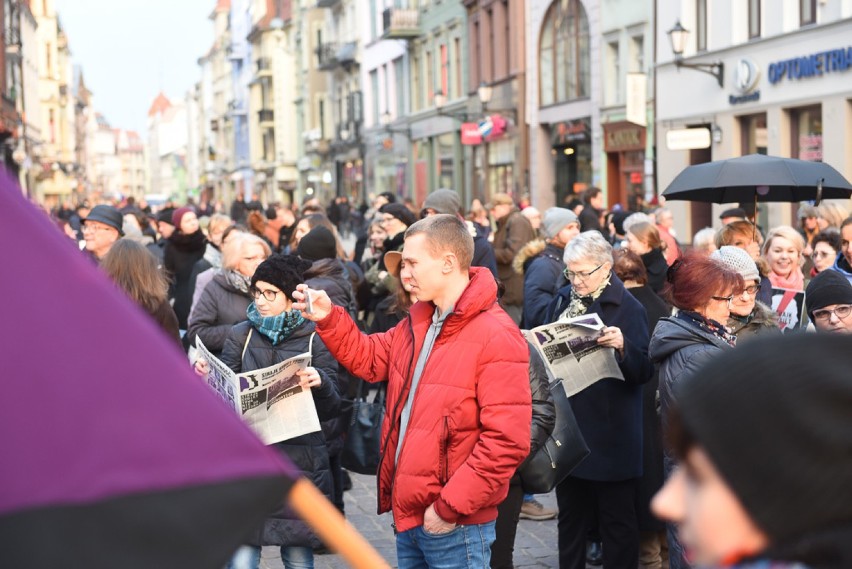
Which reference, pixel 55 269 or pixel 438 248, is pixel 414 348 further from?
pixel 55 269

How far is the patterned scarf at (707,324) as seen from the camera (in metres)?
5.30

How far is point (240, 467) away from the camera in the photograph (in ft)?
6.88

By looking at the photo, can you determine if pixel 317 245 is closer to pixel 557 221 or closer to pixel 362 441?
pixel 557 221

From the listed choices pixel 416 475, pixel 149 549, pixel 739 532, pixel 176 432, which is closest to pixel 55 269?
pixel 176 432

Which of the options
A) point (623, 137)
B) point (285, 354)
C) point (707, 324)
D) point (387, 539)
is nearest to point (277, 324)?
point (285, 354)

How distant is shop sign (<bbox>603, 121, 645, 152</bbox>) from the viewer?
2911cm

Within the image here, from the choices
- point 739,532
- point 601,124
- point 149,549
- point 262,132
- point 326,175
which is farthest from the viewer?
point 262,132

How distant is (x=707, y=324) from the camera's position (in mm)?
5312

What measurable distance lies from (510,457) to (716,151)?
22.3m

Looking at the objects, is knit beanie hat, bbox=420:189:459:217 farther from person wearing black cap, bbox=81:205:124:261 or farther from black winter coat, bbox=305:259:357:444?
person wearing black cap, bbox=81:205:124:261

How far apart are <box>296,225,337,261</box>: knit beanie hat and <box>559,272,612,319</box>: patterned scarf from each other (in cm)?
242

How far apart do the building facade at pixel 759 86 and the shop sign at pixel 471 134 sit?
11.8 meters

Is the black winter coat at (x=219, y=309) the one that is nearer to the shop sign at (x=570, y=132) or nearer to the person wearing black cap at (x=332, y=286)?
the person wearing black cap at (x=332, y=286)

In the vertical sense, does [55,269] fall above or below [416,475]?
above
